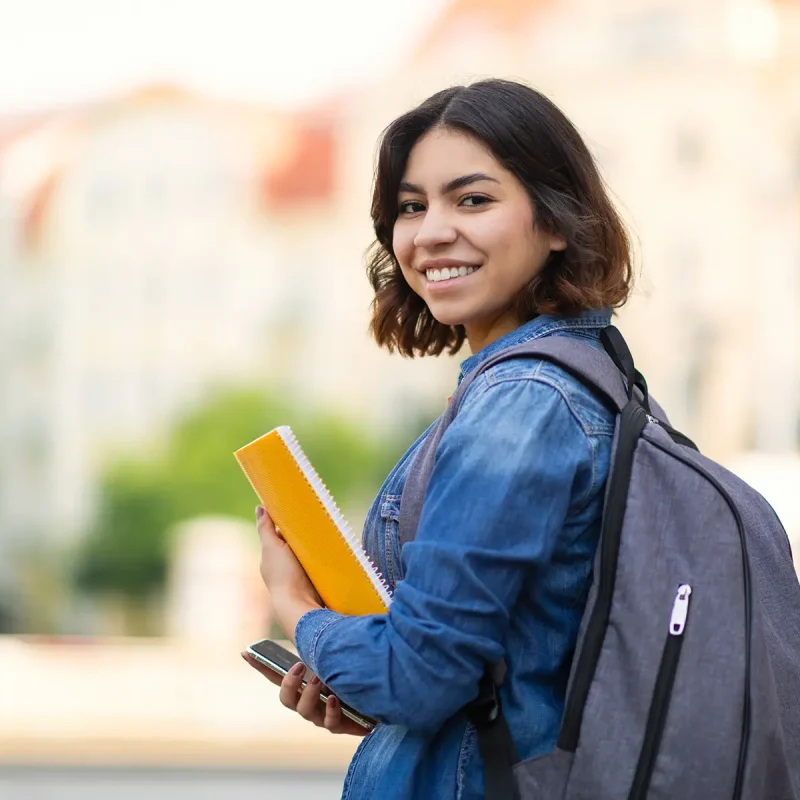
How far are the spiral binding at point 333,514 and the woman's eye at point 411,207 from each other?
24cm

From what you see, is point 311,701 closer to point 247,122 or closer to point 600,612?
point 600,612

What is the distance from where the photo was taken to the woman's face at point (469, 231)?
1.06 metres

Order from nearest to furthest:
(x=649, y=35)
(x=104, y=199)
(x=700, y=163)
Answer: (x=700, y=163) → (x=649, y=35) → (x=104, y=199)

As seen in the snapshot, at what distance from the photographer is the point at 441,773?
1.00 metres

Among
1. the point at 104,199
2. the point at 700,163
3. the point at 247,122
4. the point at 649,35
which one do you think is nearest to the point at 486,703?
the point at 700,163

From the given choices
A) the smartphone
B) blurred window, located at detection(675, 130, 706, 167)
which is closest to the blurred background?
blurred window, located at detection(675, 130, 706, 167)

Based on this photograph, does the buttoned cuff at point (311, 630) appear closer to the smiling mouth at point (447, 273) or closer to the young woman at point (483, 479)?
the young woman at point (483, 479)

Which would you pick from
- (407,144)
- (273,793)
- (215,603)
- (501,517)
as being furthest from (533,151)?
(215,603)

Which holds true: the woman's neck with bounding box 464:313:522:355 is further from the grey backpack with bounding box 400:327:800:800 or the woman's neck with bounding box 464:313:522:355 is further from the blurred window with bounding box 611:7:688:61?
the blurred window with bounding box 611:7:688:61

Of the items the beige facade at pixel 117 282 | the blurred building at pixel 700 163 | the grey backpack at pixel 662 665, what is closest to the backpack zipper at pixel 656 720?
the grey backpack at pixel 662 665

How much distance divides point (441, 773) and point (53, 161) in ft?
85.9

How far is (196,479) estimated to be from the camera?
2423cm

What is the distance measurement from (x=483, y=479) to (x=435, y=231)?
262mm

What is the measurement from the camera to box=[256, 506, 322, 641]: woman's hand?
1.06m
